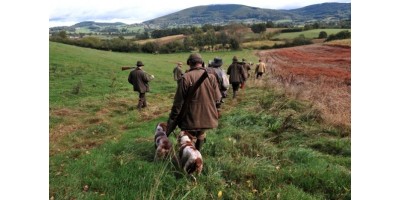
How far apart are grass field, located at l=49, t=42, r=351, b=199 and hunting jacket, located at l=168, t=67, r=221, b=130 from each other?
2.35 feet

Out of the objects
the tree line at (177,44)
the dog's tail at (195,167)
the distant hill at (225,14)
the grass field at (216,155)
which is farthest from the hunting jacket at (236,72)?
the tree line at (177,44)

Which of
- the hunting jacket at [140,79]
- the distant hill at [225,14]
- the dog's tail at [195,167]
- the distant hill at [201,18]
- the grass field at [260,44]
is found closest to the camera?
the dog's tail at [195,167]

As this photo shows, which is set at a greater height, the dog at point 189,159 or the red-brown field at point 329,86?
the red-brown field at point 329,86

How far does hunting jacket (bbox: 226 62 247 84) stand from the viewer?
15924 millimetres

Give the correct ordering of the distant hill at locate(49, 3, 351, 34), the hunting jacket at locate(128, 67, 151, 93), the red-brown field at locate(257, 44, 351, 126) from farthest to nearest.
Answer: the hunting jacket at locate(128, 67, 151, 93) < the red-brown field at locate(257, 44, 351, 126) < the distant hill at locate(49, 3, 351, 34)

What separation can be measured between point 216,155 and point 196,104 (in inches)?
56.2

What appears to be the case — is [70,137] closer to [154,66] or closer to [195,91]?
[195,91]

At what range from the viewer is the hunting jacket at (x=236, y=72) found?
15.9m

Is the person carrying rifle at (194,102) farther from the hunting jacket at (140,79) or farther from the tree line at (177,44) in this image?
the tree line at (177,44)

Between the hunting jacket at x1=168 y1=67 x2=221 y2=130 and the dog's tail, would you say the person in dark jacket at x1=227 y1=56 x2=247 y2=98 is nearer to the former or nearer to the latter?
the hunting jacket at x1=168 y1=67 x2=221 y2=130

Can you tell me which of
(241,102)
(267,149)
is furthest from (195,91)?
(241,102)

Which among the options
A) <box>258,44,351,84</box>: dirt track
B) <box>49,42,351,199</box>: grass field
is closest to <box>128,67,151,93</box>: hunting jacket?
<box>49,42,351,199</box>: grass field

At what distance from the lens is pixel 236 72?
16047mm

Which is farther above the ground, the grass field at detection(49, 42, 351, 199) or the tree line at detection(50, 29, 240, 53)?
the tree line at detection(50, 29, 240, 53)
